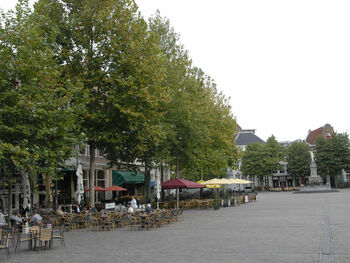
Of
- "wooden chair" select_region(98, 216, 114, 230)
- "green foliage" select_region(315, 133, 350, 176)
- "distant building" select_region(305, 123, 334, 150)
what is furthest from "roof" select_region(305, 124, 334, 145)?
"wooden chair" select_region(98, 216, 114, 230)

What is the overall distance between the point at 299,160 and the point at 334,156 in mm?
9023

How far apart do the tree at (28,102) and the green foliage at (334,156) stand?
72.9 m

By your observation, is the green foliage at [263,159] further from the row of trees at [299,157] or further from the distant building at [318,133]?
the distant building at [318,133]

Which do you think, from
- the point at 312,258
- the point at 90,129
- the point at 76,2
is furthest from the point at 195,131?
the point at 312,258

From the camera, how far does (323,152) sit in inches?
3226

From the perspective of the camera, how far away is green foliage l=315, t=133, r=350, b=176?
8062 centimetres

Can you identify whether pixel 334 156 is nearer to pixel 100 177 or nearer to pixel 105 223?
pixel 100 177

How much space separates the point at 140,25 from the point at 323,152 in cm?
6801

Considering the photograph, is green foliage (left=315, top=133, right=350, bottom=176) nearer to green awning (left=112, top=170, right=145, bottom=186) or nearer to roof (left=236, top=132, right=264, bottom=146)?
roof (left=236, top=132, right=264, bottom=146)

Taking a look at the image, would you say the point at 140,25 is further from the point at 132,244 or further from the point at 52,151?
the point at 132,244

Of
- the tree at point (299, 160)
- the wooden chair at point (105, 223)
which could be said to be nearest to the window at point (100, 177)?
the wooden chair at point (105, 223)

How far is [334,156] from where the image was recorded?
81188mm

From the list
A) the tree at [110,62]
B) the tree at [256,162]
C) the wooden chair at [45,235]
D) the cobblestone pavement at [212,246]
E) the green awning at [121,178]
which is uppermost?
the tree at [110,62]

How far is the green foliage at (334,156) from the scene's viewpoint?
80.6 m
